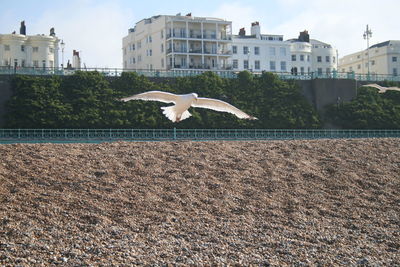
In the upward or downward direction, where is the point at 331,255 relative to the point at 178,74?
downward

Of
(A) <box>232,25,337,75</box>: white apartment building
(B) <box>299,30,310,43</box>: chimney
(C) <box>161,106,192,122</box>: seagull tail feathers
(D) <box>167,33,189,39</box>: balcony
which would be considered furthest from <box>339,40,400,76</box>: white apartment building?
(C) <box>161,106,192,122</box>: seagull tail feathers

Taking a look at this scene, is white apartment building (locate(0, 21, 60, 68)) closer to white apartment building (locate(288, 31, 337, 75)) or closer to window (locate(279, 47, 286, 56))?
window (locate(279, 47, 286, 56))

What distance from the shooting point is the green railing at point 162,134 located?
36.2 metres

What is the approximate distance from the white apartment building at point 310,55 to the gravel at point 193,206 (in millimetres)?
51230

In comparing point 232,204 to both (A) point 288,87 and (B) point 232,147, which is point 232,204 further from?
(A) point 288,87

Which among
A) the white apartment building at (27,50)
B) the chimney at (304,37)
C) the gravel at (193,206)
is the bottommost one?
the gravel at (193,206)

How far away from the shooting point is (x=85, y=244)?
746 inches

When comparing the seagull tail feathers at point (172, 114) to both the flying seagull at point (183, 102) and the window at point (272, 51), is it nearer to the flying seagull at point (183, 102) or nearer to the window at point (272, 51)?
the flying seagull at point (183, 102)

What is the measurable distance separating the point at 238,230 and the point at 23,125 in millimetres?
22557

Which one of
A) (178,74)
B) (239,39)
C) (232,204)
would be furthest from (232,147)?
(239,39)

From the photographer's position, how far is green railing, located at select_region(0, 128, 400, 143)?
36219 millimetres

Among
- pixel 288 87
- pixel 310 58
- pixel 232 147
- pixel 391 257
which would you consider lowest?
pixel 391 257

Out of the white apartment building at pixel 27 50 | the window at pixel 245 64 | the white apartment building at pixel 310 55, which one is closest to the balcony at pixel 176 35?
the window at pixel 245 64

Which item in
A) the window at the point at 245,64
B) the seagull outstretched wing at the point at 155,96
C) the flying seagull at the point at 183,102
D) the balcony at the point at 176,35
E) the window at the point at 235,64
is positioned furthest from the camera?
the window at the point at 245,64
